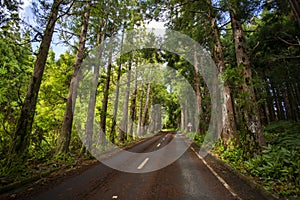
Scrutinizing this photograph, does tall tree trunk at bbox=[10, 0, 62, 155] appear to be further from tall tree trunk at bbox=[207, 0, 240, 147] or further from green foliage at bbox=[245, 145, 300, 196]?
tall tree trunk at bbox=[207, 0, 240, 147]

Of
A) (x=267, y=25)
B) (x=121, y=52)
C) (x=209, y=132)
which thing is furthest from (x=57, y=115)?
(x=267, y=25)

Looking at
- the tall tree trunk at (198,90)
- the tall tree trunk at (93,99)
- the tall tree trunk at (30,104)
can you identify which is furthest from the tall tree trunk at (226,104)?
the tall tree trunk at (30,104)

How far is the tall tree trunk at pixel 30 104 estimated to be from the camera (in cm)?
605

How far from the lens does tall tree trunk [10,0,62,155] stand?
6049mm

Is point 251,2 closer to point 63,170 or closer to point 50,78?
point 63,170

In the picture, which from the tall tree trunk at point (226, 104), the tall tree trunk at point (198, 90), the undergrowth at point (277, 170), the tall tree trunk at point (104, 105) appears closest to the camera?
the undergrowth at point (277, 170)

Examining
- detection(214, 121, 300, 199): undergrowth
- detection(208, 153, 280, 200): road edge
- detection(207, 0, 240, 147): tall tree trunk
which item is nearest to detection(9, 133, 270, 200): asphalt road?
detection(208, 153, 280, 200): road edge

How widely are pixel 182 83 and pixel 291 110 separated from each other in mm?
14385

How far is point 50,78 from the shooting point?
1439 centimetres

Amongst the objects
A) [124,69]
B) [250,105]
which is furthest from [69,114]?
[124,69]

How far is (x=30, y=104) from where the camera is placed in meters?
6.54

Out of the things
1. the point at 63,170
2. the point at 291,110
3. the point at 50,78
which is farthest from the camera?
the point at 291,110

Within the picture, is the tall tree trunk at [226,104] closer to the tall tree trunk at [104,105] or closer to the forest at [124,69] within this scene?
the forest at [124,69]

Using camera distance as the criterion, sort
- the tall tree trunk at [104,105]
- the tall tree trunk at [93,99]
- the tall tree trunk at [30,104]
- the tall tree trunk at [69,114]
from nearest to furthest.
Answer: the tall tree trunk at [30,104]
the tall tree trunk at [69,114]
the tall tree trunk at [93,99]
the tall tree trunk at [104,105]
